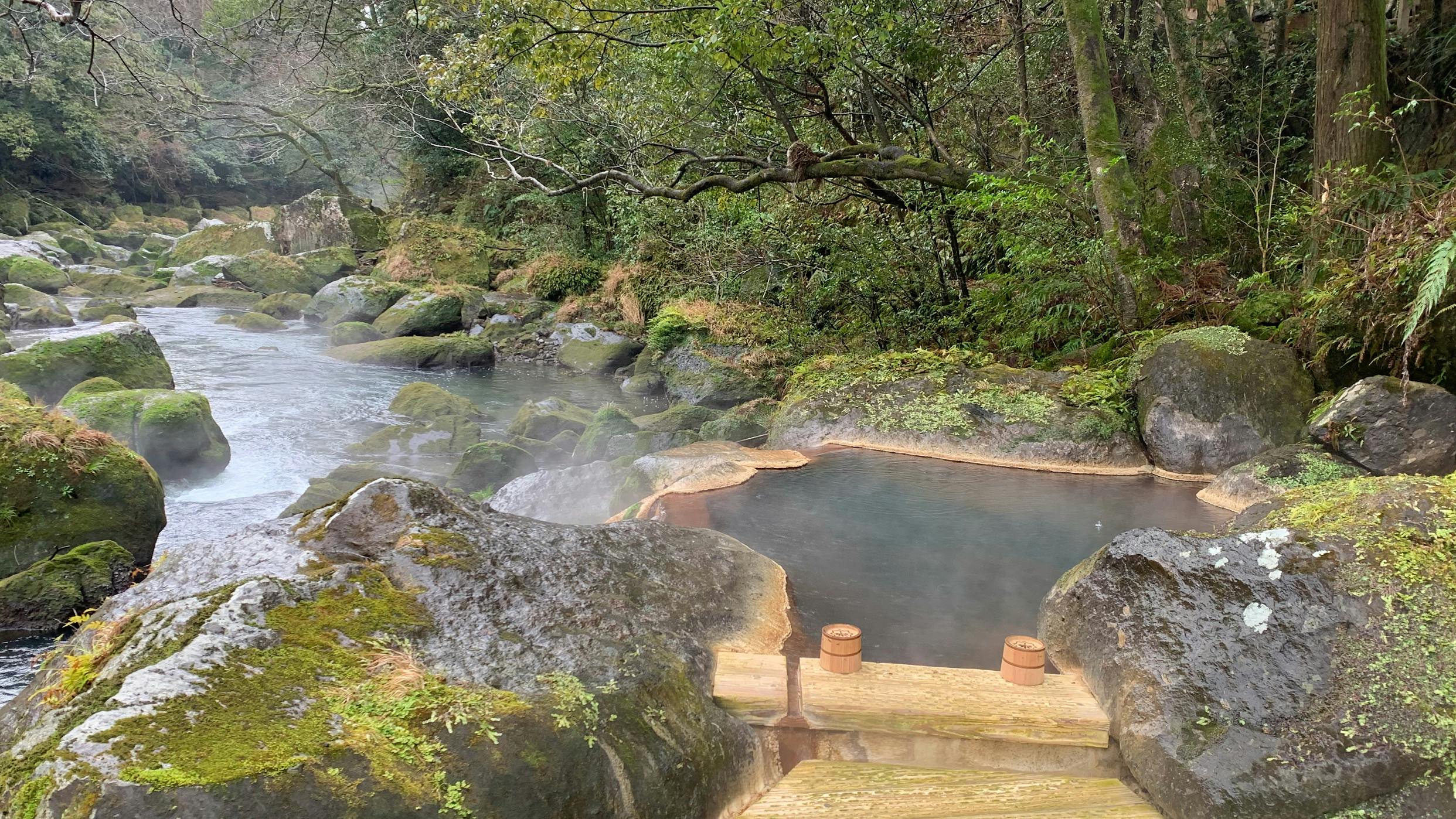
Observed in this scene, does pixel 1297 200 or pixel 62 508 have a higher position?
pixel 1297 200

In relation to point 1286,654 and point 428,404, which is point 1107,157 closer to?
point 1286,654

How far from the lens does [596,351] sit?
49.7ft

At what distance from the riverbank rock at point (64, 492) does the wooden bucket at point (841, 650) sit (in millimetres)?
5611

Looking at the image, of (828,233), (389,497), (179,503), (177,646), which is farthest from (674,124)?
(177,646)

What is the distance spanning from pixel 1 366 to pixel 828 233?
9788 millimetres

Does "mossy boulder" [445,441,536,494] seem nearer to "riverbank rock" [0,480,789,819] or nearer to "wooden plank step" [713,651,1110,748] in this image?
"riverbank rock" [0,480,789,819]

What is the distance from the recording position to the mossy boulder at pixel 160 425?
8406 mm

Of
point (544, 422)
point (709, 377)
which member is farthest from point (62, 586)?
point (709, 377)

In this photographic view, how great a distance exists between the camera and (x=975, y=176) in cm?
746

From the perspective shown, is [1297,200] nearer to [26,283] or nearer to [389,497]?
[389,497]

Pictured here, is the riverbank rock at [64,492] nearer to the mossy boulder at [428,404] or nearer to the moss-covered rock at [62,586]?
the moss-covered rock at [62,586]

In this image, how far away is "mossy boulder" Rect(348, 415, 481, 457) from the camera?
9992 mm

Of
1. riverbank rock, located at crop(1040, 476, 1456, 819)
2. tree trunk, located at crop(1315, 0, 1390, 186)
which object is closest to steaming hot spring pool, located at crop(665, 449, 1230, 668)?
riverbank rock, located at crop(1040, 476, 1456, 819)

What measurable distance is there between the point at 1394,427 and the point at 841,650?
166 inches
